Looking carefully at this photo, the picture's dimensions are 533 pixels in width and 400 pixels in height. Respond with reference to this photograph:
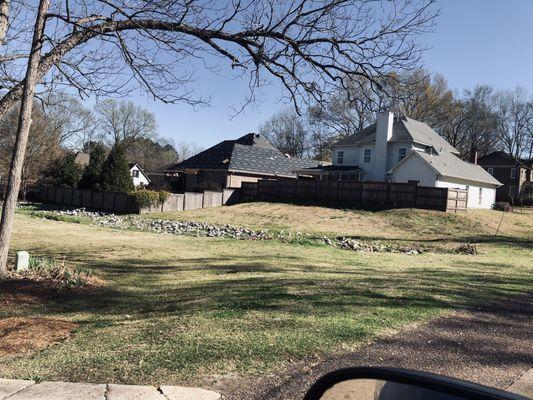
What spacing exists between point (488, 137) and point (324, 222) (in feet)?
172

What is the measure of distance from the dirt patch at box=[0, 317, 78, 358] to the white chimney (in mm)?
40853

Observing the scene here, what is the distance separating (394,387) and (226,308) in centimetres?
529

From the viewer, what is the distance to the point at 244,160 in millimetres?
50031

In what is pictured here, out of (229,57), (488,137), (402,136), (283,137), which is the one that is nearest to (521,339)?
(229,57)

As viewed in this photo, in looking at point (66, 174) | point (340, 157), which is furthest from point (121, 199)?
point (340, 157)

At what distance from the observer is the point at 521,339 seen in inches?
240

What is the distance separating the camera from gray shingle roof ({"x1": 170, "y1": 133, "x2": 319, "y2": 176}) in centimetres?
4900

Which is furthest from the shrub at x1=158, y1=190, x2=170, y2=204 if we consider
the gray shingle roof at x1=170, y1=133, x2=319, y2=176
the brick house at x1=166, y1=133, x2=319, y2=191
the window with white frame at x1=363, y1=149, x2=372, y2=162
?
the window with white frame at x1=363, y1=149, x2=372, y2=162

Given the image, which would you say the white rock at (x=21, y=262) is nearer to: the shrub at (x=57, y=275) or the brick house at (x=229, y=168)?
the shrub at (x=57, y=275)

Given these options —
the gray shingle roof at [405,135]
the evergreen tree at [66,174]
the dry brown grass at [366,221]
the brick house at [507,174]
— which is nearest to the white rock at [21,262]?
the dry brown grass at [366,221]

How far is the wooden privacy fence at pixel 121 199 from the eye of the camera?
36469 millimetres

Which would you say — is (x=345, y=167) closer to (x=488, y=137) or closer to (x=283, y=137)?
(x=488, y=137)

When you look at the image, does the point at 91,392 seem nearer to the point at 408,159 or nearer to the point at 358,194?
the point at 358,194

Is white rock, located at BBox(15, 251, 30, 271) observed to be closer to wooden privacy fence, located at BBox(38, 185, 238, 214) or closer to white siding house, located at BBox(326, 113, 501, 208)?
wooden privacy fence, located at BBox(38, 185, 238, 214)
